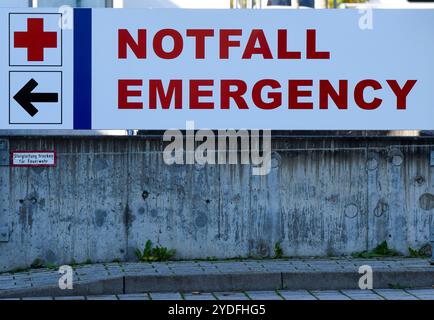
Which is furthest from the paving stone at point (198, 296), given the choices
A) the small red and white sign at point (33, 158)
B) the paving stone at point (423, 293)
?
the small red and white sign at point (33, 158)

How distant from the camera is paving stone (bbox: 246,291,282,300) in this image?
1140 cm

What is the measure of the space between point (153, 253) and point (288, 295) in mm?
2050

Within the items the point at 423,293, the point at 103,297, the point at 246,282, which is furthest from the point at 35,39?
the point at 423,293

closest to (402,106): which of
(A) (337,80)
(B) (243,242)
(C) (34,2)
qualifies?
(A) (337,80)

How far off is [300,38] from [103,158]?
270 centimetres

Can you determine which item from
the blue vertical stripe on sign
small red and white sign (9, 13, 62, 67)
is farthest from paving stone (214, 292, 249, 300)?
small red and white sign (9, 13, 62, 67)

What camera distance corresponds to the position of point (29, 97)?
12.7 metres

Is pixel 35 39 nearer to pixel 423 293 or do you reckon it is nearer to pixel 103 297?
pixel 103 297

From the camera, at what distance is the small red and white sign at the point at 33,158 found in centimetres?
1289

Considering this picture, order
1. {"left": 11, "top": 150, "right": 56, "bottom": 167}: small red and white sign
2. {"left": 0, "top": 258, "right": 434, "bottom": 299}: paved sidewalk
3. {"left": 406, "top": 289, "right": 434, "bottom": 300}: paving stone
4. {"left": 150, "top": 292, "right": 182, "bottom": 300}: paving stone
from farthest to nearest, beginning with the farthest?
{"left": 11, "top": 150, "right": 56, "bottom": 167}: small red and white sign → {"left": 0, "top": 258, "right": 434, "bottom": 299}: paved sidewalk → {"left": 150, "top": 292, "right": 182, "bottom": 300}: paving stone → {"left": 406, "top": 289, "right": 434, "bottom": 300}: paving stone

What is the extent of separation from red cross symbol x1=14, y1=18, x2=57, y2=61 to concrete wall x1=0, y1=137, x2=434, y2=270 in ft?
3.25

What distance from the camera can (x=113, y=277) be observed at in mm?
11789

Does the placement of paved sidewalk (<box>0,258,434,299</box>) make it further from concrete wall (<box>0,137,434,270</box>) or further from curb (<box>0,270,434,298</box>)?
concrete wall (<box>0,137,434,270</box>)
